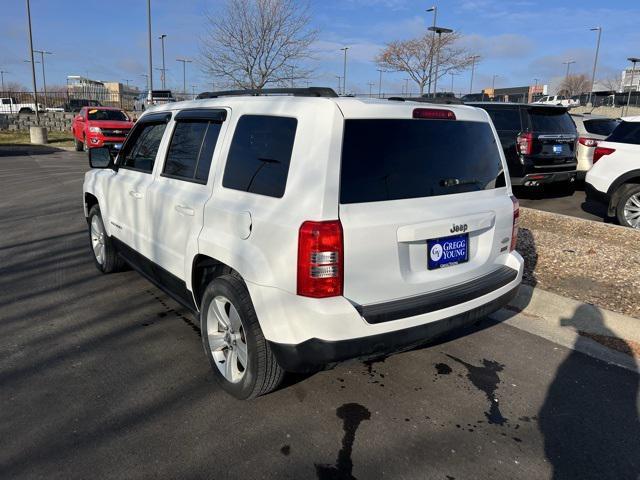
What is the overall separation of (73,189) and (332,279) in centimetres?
1078

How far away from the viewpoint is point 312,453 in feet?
8.91

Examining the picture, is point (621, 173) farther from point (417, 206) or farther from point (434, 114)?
point (417, 206)

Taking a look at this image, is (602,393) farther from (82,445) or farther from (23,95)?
(23,95)

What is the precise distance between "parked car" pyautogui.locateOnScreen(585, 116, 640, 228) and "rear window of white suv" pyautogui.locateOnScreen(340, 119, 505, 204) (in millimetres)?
5401

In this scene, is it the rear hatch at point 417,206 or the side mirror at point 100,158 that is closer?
the rear hatch at point 417,206

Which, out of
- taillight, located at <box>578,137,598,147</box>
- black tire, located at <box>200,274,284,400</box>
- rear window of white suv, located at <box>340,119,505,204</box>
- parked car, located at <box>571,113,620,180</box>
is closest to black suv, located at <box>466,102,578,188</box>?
parked car, located at <box>571,113,620,180</box>

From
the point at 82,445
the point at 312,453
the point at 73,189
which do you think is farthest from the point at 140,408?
the point at 73,189

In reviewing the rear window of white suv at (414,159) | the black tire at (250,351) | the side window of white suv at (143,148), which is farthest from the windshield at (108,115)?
the rear window of white suv at (414,159)

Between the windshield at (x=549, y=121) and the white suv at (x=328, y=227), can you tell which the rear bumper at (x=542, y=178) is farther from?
the white suv at (x=328, y=227)

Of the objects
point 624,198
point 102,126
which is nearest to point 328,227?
point 624,198

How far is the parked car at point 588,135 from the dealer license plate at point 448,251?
8918mm

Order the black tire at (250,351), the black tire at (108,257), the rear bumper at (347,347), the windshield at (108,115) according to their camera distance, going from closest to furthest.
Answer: the rear bumper at (347,347), the black tire at (250,351), the black tire at (108,257), the windshield at (108,115)

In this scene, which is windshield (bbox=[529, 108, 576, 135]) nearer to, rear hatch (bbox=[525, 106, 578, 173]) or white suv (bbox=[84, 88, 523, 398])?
rear hatch (bbox=[525, 106, 578, 173])

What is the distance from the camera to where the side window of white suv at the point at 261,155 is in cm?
280
